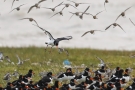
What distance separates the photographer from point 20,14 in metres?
42.6

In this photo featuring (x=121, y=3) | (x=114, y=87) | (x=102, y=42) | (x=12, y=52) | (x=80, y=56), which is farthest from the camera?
(x=121, y=3)

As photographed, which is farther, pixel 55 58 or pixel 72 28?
pixel 72 28

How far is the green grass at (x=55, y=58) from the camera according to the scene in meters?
22.2

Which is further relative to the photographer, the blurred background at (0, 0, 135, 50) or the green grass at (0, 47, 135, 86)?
the blurred background at (0, 0, 135, 50)

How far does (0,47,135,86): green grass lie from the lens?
22.2m

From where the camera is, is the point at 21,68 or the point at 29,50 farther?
the point at 29,50

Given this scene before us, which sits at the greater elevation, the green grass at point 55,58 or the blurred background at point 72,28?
the blurred background at point 72,28

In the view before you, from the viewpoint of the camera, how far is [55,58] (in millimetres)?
25906

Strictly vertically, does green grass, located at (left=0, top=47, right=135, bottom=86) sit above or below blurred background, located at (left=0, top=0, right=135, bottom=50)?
below

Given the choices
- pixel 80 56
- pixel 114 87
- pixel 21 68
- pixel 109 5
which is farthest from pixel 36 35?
pixel 114 87

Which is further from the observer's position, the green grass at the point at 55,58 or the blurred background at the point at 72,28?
the blurred background at the point at 72,28

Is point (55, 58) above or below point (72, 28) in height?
below

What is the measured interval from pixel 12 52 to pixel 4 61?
3.70 metres

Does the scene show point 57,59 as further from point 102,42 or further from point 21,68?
point 102,42
